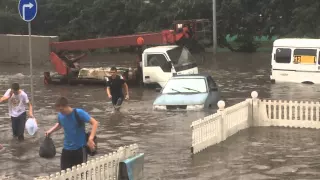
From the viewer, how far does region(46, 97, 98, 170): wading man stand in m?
7.80

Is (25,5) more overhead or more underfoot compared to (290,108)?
more overhead

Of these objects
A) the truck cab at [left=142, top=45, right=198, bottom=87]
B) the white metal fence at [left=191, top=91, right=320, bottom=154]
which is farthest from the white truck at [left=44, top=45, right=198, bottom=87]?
the white metal fence at [left=191, top=91, right=320, bottom=154]

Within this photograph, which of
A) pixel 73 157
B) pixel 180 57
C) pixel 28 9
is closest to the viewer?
pixel 73 157

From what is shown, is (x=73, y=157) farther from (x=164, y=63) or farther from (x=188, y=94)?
(x=164, y=63)

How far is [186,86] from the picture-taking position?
56.0 feet

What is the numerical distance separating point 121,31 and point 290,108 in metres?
38.5

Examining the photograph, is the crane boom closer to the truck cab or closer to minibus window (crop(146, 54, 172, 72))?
the truck cab

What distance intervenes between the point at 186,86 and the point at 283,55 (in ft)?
31.0

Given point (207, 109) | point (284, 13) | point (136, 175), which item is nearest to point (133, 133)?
point (207, 109)

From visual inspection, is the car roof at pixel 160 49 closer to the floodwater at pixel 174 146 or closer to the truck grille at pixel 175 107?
the floodwater at pixel 174 146

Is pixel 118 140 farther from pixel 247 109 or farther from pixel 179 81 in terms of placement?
pixel 179 81

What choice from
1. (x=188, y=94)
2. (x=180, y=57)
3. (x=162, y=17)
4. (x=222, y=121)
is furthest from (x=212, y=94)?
(x=162, y=17)

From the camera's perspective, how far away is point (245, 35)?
46.4 meters

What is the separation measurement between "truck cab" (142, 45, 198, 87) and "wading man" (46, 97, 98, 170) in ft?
48.4
